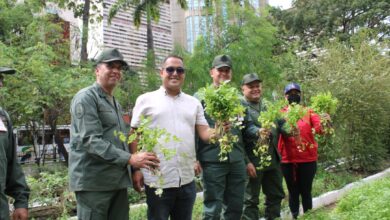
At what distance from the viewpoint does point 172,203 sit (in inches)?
142

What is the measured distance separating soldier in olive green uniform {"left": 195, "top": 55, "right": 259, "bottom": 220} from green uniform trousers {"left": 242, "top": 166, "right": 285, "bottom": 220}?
0.54 metres

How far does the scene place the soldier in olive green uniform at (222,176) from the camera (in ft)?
13.3

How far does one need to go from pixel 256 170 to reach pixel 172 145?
62.8 inches

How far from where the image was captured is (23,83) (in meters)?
10.4

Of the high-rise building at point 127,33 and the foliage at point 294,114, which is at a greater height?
the high-rise building at point 127,33

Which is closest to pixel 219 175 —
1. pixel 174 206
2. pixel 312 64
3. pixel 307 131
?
pixel 174 206

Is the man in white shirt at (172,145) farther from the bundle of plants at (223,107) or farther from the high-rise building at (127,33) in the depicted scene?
the high-rise building at (127,33)

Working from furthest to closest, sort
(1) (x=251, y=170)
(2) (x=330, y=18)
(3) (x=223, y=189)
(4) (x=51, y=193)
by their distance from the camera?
(2) (x=330, y=18) → (4) (x=51, y=193) → (1) (x=251, y=170) → (3) (x=223, y=189)

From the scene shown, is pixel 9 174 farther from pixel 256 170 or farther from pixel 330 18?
pixel 330 18

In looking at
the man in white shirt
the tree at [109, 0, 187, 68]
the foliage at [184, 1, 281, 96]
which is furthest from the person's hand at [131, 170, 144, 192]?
the tree at [109, 0, 187, 68]

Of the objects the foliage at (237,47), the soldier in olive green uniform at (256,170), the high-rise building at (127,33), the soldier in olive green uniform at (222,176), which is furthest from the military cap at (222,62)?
the high-rise building at (127,33)

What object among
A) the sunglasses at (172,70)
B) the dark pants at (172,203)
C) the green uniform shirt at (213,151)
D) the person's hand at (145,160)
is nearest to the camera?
the person's hand at (145,160)

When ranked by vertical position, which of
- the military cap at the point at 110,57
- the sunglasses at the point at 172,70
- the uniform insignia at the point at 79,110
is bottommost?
the uniform insignia at the point at 79,110

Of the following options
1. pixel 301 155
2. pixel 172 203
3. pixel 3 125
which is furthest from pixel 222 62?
pixel 3 125
